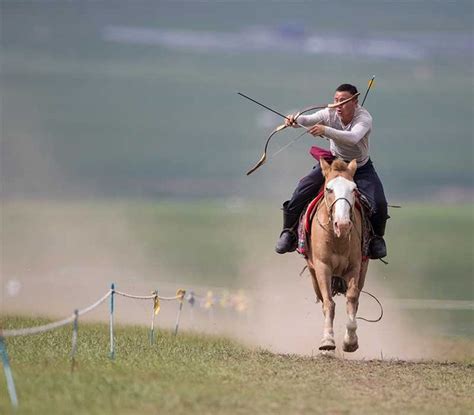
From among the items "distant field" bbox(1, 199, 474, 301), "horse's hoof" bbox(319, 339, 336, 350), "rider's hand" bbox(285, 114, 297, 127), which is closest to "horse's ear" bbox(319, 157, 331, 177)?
"rider's hand" bbox(285, 114, 297, 127)

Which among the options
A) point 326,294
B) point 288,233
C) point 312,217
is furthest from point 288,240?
point 326,294

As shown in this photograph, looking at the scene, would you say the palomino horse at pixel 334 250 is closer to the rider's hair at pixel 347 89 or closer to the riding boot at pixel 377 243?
the riding boot at pixel 377 243

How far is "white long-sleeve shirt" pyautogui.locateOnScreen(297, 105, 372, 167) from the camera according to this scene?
17.8 meters

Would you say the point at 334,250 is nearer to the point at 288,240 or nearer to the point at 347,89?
the point at 288,240

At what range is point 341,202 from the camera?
1656cm

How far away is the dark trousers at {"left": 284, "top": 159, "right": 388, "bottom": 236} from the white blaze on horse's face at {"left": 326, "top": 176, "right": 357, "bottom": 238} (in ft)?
4.32

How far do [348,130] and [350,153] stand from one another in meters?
0.32

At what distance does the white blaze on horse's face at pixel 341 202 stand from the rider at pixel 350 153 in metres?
1.00

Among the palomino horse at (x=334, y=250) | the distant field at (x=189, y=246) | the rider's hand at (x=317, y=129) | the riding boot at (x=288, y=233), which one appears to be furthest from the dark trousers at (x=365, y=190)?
the distant field at (x=189, y=246)

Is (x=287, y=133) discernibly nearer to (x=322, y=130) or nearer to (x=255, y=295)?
(x=255, y=295)

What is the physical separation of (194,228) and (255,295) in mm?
58786

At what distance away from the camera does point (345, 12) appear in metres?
76.3

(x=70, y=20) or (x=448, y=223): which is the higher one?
(x=70, y=20)

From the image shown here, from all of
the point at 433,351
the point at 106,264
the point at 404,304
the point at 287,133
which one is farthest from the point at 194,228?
the point at 433,351
